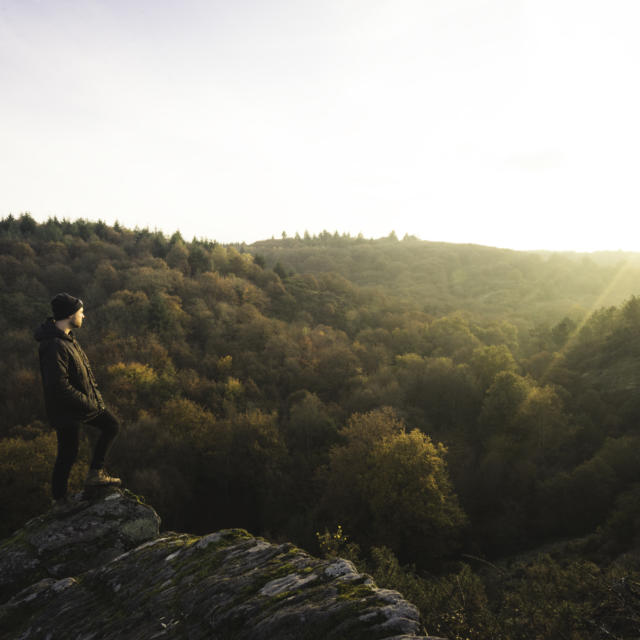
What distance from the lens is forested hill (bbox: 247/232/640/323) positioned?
73688 millimetres

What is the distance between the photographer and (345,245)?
140 metres

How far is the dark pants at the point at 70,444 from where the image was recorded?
5770mm

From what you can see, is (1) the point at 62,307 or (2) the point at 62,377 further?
(1) the point at 62,307

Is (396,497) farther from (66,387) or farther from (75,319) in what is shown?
(75,319)

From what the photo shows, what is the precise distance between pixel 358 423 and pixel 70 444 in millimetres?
27783

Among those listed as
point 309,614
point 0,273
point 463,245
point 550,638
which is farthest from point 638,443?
point 463,245

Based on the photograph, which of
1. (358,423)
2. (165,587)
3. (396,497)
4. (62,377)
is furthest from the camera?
(358,423)

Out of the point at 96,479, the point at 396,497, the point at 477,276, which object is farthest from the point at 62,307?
the point at 477,276

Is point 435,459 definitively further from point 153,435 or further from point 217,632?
point 217,632

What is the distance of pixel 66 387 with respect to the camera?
5367mm

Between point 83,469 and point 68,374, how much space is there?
24.9m

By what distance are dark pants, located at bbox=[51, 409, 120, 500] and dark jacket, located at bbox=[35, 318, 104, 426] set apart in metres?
0.20

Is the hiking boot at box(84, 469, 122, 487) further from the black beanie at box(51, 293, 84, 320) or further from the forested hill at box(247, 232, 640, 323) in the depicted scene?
the forested hill at box(247, 232, 640, 323)

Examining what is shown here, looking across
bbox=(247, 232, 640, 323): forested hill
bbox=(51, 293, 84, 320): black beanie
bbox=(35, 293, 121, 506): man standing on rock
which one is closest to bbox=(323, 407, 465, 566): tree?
bbox=(35, 293, 121, 506): man standing on rock
